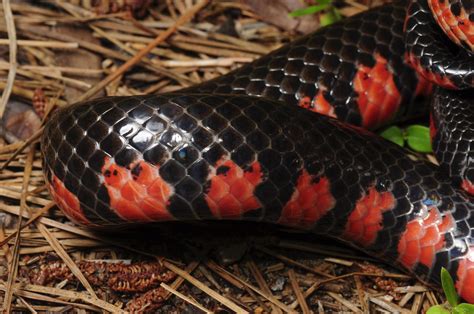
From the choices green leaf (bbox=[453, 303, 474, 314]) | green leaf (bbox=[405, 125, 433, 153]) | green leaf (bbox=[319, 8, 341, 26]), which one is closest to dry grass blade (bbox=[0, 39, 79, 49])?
green leaf (bbox=[319, 8, 341, 26])

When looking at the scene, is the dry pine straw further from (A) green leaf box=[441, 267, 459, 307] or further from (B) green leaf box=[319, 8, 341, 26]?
(B) green leaf box=[319, 8, 341, 26]

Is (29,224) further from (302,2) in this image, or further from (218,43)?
(302,2)

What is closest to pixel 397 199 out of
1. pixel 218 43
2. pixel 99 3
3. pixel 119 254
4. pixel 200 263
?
pixel 200 263

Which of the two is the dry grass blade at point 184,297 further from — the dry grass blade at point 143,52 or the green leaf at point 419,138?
the green leaf at point 419,138

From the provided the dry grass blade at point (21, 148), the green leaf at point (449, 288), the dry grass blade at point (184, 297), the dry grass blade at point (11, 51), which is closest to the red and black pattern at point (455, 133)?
the green leaf at point (449, 288)

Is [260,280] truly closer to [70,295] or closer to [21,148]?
[70,295]
